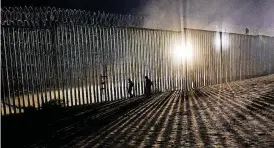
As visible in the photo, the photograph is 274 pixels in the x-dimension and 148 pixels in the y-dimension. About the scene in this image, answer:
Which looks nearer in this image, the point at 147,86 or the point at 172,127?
the point at 172,127

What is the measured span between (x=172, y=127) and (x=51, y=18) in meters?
6.35

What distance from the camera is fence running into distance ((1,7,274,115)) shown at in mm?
9578

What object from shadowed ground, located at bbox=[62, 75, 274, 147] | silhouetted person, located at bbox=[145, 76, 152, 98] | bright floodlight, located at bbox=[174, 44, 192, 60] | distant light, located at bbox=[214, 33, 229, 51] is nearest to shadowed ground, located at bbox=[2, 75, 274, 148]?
shadowed ground, located at bbox=[62, 75, 274, 147]

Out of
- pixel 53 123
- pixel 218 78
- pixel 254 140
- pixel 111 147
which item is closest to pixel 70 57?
pixel 53 123

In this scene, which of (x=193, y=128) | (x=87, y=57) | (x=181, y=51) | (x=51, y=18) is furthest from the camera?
(x=181, y=51)

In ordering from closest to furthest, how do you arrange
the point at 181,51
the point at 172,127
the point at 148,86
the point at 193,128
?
1. the point at 193,128
2. the point at 172,127
3. the point at 148,86
4. the point at 181,51

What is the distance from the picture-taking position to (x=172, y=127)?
6570 mm

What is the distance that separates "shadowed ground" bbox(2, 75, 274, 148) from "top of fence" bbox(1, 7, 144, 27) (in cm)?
367

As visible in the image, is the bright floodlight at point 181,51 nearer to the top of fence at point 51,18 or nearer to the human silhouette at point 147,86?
the human silhouette at point 147,86

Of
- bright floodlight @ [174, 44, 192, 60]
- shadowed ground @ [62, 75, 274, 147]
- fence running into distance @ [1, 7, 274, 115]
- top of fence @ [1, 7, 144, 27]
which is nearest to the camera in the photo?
shadowed ground @ [62, 75, 274, 147]

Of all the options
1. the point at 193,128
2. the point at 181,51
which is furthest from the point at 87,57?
the point at 193,128

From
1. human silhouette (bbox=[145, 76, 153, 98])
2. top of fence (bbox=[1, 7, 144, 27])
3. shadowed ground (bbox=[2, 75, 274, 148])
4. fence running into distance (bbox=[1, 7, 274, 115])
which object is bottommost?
shadowed ground (bbox=[2, 75, 274, 148])

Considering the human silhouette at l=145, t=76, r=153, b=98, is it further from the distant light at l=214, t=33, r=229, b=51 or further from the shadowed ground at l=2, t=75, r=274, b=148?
the distant light at l=214, t=33, r=229, b=51

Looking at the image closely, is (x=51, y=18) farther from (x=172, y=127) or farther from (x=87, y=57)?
(x=172, y=127)
